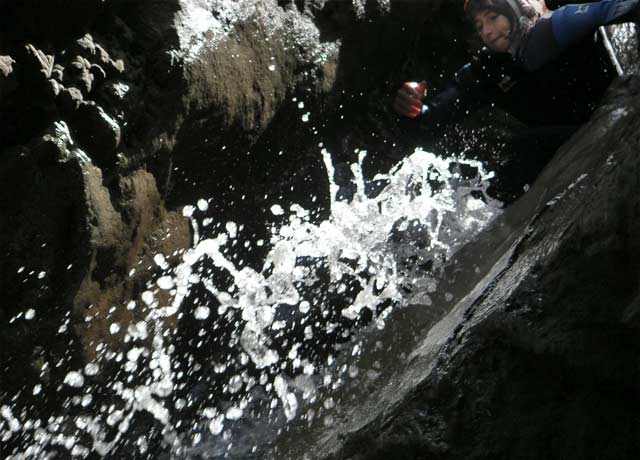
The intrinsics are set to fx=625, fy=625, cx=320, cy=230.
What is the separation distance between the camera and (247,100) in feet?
7.79

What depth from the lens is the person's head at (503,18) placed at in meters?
2.92

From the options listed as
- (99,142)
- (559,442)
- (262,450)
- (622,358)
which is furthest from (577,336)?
(99,142)

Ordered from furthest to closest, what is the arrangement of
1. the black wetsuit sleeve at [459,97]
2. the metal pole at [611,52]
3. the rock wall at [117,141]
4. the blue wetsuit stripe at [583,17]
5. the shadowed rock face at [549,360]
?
the black wetsuit sleeve at [459,97]
the metal pole at [611,52]
the blue wetsuit stripe at [583,17]
the rock wall at [117,141]
the shadowed rock face at [549,360]

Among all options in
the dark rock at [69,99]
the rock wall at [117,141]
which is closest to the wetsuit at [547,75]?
the rock wall at [117,141]

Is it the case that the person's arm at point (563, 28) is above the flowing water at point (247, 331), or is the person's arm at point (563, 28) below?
above

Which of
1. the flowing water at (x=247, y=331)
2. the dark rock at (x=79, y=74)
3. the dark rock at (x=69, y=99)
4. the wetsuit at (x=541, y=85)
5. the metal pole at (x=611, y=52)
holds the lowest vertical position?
the flowing water at (x=247, y=331)

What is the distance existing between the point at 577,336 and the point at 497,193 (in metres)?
2.15

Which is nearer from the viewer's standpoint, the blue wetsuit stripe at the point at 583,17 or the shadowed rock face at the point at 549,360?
the shadowed rock face at the point at 549,360

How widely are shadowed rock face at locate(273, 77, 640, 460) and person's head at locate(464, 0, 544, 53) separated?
181 cm

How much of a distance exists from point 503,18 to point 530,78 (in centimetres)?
31

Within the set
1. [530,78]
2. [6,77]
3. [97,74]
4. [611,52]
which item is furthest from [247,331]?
[611,52]

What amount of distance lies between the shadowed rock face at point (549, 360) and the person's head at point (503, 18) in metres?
1.81

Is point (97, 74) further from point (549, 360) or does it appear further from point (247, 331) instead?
point (549, 360)

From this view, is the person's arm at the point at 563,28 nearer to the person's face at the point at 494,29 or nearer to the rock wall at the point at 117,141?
the person's face at the point at 494,29
